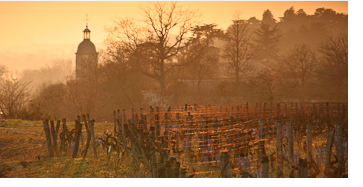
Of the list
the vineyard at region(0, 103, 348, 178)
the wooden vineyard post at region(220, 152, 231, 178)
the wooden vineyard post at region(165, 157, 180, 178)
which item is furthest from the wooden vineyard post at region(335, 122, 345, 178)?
the wooden vineyard post at region(165, 157, 180, 178)

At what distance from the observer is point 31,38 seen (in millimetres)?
15688

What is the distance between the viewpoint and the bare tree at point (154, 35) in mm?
34375

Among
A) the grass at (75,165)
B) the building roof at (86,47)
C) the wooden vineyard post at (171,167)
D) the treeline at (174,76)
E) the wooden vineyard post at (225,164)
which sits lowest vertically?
the grass at (75,165)

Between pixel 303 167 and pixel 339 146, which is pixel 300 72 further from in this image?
pixel 303 167

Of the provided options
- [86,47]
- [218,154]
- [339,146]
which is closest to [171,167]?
[218,154]

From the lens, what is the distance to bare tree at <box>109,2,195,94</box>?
3438cm

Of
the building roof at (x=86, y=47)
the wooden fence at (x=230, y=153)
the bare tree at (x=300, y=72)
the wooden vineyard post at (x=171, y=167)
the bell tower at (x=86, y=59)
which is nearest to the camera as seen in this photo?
the wooden vineyard post at (x=171, y=167)

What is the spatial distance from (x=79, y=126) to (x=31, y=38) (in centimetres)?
717

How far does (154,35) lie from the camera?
3547cm

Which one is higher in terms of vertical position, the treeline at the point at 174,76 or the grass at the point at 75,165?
the treeline at the point at 174,76

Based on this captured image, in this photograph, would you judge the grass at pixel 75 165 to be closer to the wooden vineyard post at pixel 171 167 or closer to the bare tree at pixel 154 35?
the wooden vineyard post at pixel 171 167

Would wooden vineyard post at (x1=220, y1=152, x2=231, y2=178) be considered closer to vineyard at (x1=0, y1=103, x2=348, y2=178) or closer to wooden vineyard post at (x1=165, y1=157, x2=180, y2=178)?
vineyard at (x1=0, y1=103, x2=348, y2=178)

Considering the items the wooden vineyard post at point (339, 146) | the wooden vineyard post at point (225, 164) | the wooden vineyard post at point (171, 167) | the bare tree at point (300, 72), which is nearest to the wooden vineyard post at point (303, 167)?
the wooden vineyard post at point (225, 164)
